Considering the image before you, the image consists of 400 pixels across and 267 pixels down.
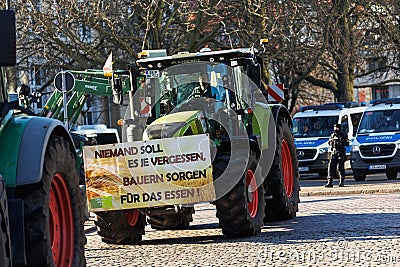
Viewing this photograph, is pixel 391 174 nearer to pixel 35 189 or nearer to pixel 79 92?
pixel 79 92

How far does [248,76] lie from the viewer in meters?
16.0

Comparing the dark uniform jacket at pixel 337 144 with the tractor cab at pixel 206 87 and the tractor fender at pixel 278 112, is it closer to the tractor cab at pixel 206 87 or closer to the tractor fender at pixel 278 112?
the tractor fender at pixel 278 112

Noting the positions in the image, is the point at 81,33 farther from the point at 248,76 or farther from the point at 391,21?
the point at 248,76

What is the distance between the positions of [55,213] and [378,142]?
21.1m

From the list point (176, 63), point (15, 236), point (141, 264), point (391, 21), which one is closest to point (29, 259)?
point (15, 236)

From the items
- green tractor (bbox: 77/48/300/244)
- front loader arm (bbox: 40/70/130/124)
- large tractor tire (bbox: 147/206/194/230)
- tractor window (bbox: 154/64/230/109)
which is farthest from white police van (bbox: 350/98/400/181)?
tractor window (bbox: 154/64/230/109)

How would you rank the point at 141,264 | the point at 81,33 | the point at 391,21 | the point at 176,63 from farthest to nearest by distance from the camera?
the point at 391,21 → the point at 81,33 → the point at 176,63 → the point at 141,264

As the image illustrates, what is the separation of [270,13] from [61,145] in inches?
860

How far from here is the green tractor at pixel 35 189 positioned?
7.07m

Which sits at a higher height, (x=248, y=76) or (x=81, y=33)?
(x=81, y=33)

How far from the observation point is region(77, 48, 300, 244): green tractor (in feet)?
Answer: 44.9

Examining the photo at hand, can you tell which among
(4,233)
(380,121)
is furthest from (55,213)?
(380,121)

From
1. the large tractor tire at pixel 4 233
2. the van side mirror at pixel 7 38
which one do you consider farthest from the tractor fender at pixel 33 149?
the van side mirror at pixel 7 38

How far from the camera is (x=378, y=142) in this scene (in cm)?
2866
